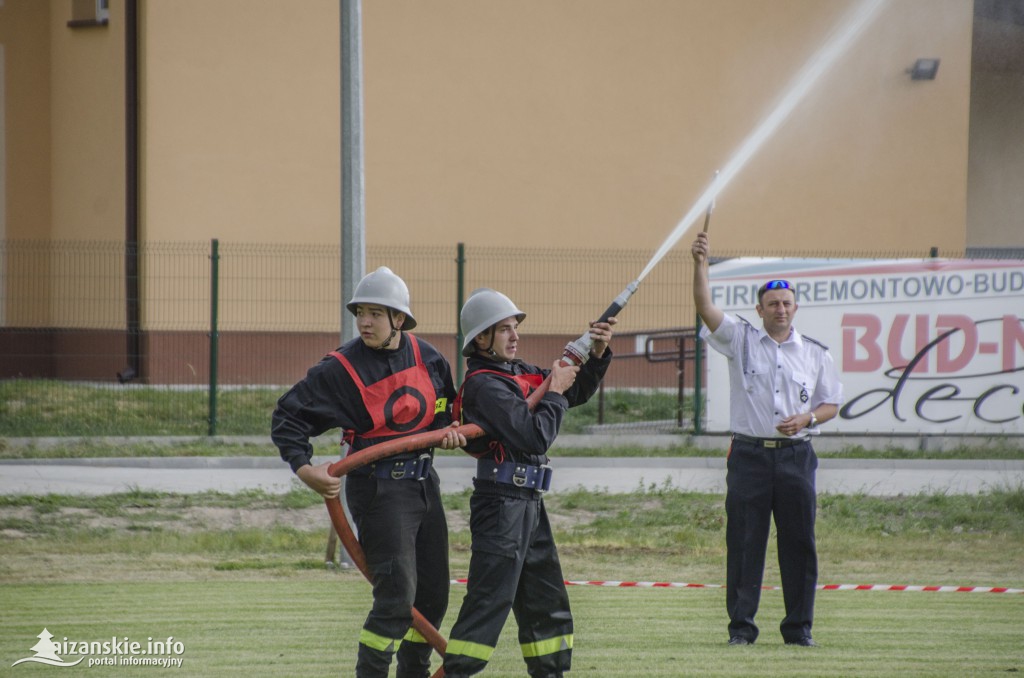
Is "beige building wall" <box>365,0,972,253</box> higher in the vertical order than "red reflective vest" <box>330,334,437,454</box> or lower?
higher

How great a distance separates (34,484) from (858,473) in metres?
8.61

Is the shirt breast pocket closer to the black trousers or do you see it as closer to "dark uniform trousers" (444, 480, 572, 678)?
the black trousers

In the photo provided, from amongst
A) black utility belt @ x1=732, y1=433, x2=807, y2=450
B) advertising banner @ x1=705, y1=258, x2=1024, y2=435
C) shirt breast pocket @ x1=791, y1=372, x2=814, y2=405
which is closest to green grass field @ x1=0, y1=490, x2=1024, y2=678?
black utility belt @ x1=732, y1=433, x2=807, y2=450

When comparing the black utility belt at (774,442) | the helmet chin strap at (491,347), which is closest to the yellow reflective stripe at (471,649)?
the helmet chin strap at (491,347)

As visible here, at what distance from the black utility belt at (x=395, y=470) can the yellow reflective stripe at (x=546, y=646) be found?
35.6 inches

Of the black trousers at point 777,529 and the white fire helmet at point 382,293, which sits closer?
the white fire helmet at point 382,293

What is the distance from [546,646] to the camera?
5.98 m

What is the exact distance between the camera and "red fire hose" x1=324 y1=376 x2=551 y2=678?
5.77 m

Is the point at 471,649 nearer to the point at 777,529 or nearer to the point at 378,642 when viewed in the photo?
the point at 378,642

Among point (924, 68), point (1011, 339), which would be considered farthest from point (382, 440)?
point (924, 68)

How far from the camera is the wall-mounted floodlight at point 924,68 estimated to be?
22.5m

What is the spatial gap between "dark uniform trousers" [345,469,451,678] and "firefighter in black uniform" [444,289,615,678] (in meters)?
0.23

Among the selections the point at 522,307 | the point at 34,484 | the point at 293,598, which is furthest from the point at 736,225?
the point at 293,598

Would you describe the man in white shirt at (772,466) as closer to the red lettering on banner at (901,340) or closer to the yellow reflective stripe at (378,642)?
the yellow reflective stripe at (378,642)
